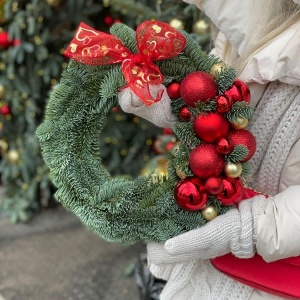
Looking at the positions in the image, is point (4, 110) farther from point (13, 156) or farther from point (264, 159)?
point (264, 159)

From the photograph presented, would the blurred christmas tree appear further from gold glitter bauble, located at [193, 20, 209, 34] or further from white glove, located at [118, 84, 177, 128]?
white glove, located at [118, 84, 177, 128]

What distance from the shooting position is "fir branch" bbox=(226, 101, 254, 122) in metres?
1.01

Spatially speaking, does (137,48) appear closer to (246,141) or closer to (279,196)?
(246,141)

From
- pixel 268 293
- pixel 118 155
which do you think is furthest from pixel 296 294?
pixel 118 155

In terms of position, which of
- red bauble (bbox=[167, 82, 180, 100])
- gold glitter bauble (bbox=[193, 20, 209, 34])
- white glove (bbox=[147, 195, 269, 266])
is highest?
red bauble (bbox=[167, 82, 180, 100])

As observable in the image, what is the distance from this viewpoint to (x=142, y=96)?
1.03 meters

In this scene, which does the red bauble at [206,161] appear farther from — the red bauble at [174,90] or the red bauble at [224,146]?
the red bauble at [174,90]

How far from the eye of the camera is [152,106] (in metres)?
1.07

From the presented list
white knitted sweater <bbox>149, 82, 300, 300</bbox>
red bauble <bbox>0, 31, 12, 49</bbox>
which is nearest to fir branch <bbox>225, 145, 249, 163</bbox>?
white knitted sweater <bbox>149, 82, 300, 300</bbox>

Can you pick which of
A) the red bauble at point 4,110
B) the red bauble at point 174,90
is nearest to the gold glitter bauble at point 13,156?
the red bauble at point 4,110

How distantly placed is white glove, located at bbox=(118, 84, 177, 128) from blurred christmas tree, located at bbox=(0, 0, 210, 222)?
1.46 meters

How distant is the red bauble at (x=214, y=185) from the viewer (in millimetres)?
1016

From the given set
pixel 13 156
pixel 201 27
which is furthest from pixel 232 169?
pixel 13 156

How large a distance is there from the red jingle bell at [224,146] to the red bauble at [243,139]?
0.04 feet
